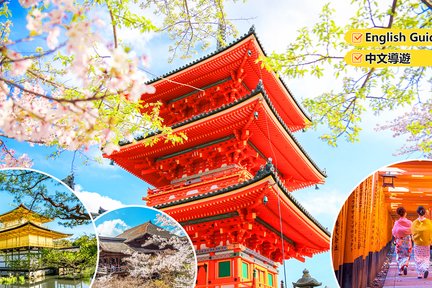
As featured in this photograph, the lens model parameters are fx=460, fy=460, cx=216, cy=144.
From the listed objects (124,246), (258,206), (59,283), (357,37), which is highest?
(357,37)

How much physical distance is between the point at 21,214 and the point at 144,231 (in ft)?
6.17

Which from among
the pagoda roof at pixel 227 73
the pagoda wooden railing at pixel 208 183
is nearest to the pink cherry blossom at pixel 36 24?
the pagoda wooden railing at pixel 208 183

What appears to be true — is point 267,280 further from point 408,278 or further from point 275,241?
point 408,278

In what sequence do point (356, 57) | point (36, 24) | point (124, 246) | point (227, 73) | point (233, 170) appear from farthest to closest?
point (227, 73) < point (233, 170) < point (124, 246) < point (356, 57) < point (36, 24)

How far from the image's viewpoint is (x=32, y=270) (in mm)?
5020

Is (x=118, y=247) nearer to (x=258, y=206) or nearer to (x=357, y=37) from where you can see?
(x=258, y=206)

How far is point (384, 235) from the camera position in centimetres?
427

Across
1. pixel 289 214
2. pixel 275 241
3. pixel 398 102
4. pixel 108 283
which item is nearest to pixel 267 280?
pixel 275 241

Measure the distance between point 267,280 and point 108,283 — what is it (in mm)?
3643

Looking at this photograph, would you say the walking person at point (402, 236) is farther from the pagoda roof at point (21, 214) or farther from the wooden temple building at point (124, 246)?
the pagoda roof at point (21, 214)

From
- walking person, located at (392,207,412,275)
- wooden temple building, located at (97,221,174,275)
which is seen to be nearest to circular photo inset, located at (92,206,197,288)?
wooden temple building, located at (97,221,174,275)

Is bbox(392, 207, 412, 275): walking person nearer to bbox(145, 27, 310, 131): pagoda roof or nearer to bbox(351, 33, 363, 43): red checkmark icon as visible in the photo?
bbox(351, 33, 363, 43): red checkmark icon

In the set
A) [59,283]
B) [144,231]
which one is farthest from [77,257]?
[144,231]

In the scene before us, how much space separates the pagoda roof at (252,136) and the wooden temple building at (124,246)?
7.41 feet
